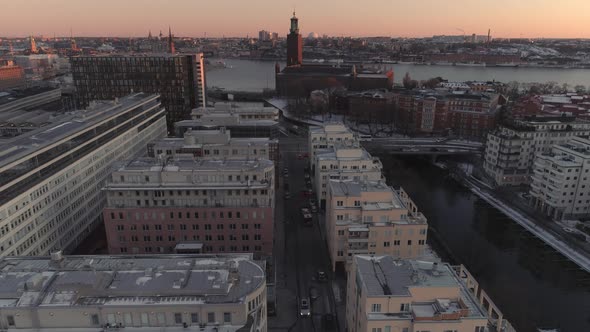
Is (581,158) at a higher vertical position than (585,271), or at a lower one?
higher

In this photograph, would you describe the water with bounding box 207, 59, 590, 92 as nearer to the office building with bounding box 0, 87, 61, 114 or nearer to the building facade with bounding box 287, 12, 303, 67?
the building facade with bounding box 287, 12, 303, 67

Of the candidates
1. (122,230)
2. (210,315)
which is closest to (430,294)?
(210,315)

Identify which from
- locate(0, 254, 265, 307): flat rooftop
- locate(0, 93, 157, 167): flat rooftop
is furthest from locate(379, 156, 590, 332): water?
locate(0, 93, 157, 167): flat rooftop

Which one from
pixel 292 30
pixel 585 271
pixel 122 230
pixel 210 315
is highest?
pixel 292 30

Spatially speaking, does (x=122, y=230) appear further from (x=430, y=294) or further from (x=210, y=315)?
(x=430, y=294)

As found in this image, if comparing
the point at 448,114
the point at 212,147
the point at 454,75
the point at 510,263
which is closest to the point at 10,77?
the point at 212,147

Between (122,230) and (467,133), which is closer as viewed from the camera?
(122,230)

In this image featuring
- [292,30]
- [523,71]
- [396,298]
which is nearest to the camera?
[396,298]
